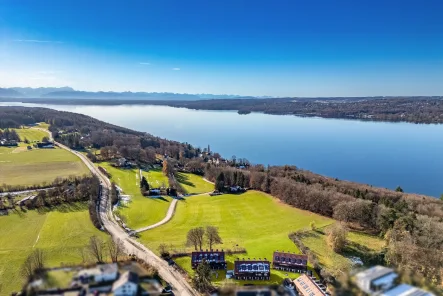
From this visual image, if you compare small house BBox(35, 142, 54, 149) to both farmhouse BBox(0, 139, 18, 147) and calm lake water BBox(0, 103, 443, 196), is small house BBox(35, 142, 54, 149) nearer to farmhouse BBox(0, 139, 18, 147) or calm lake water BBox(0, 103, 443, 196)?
farmhouse BBox(0, 139, 18, 147)

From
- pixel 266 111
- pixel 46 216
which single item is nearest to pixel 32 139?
pixel 46 216

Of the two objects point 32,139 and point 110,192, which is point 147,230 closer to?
point 110,192

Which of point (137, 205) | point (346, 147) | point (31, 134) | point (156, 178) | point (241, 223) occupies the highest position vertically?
point (31, 134)

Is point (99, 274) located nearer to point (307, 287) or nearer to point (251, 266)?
point (307, 287)

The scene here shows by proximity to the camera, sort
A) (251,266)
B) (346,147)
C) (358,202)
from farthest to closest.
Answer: (346,147) < (358,202) < (251,266)

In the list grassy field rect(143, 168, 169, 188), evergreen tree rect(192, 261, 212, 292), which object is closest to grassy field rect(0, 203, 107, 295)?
evergreen tree rect(192, 261, 212, 292)

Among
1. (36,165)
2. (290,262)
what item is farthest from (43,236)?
(36,165)

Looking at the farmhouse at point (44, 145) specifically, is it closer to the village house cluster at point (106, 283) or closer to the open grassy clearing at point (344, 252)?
the open grassy clearing at point (344, 252)
